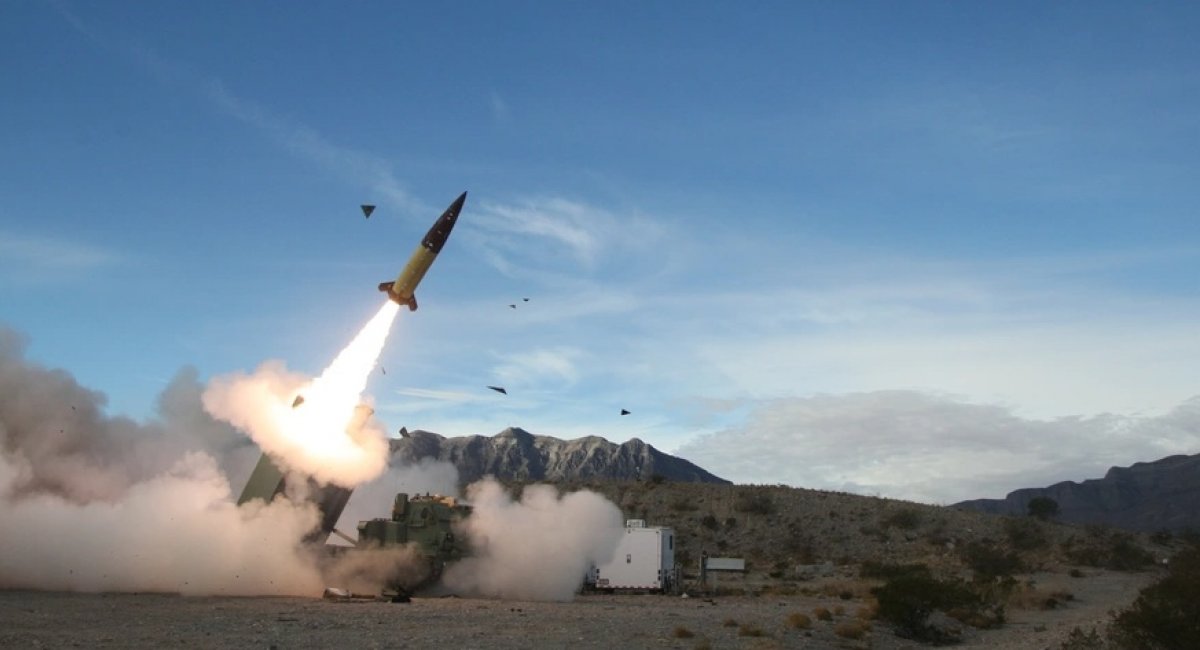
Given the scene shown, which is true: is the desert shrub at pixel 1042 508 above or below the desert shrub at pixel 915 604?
above

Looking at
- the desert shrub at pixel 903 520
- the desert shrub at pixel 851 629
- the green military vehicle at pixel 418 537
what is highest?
the desert shrub at pixel 903 520

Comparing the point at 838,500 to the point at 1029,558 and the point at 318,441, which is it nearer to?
the point at 1029,558

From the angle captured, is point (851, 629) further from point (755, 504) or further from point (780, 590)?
point (755, 504)

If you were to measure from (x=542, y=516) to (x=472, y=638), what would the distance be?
15236mm

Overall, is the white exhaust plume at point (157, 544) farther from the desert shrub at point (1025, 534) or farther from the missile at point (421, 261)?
the desert shrub at point (1025, 534)

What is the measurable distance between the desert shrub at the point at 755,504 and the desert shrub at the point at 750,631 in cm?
4240

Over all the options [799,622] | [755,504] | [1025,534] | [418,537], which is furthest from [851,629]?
[1025,534]

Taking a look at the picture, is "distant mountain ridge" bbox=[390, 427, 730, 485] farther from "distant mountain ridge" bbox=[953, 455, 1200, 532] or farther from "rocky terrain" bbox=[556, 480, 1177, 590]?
"rocky terrain" bbox=[556, 480, 1177, 590]

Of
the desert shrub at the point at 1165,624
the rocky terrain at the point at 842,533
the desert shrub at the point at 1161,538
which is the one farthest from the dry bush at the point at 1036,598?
the desert shrub at the point at 1161,538

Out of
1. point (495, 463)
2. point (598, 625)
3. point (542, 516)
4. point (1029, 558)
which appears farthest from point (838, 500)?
point (495, 463)

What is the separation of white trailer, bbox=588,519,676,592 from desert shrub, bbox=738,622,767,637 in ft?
48.6

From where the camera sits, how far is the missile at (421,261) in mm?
29922

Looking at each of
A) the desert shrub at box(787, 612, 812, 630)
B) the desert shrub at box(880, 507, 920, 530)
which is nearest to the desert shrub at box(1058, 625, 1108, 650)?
the desert shrub at box(787, 612, 812, 630)

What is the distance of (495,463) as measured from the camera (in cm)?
15238
